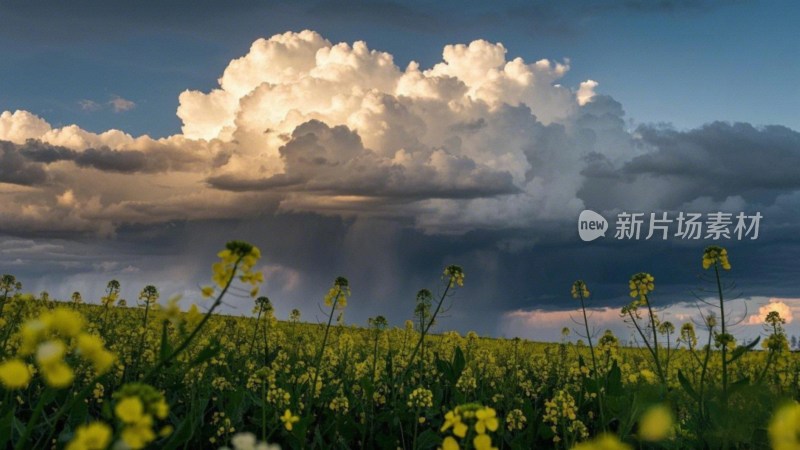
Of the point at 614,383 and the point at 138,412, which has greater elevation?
the point at 138,412

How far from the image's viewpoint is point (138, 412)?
4.33 feet

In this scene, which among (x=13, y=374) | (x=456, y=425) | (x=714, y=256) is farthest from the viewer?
(x=714, y=256)

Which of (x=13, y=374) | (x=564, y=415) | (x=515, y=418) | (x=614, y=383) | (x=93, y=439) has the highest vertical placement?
(x=13, y=374)

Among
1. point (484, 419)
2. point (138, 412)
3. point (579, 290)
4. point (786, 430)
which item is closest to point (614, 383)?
point (579, 290)

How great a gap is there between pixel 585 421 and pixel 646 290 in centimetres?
187

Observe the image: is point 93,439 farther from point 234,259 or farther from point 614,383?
point 614,383

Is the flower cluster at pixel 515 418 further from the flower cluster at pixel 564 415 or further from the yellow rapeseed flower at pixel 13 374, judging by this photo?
the yellow rapeseed flower at pixel 13 374

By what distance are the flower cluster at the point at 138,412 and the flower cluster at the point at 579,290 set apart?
230 inches

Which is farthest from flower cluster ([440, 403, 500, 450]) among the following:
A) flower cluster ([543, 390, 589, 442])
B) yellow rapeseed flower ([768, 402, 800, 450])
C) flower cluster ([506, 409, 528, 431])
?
flower cluster ([506, 409, 528, 431])

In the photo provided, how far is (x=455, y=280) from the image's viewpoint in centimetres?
595

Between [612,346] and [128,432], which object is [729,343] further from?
[128,432]

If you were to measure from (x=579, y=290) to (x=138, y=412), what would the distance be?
239 inches

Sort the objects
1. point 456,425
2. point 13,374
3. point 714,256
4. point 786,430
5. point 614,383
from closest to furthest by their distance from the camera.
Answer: point 786,430 < point 13,374 < point 456,425 < point 714,256 < point 614,383

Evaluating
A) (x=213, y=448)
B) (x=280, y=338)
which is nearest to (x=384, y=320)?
(x=213, y=448)
